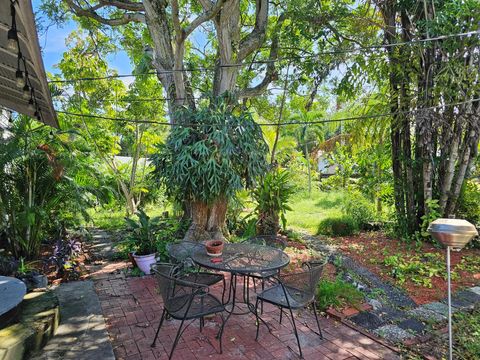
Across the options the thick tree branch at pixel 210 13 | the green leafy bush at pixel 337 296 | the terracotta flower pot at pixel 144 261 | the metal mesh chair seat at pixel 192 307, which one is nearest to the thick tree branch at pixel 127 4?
the thick tree branch at pixel 210 13

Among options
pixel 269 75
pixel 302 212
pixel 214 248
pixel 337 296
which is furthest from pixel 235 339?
pixel 302 212

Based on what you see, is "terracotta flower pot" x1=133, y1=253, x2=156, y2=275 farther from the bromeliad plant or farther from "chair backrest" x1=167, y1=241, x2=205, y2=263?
"chair backrest" x1=167, y1=241, x2=205, y2=263

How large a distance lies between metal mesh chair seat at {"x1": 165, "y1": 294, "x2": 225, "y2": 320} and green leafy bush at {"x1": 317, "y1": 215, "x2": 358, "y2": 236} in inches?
221

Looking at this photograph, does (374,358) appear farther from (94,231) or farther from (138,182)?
(138,182)

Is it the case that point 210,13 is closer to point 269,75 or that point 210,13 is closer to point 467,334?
point 269,75

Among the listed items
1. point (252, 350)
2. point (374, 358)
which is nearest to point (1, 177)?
point (252, 350)

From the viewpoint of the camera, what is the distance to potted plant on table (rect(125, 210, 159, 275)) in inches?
195

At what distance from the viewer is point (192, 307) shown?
114 inches

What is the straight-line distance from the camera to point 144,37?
27.1 feet

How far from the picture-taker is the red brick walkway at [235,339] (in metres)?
2.86

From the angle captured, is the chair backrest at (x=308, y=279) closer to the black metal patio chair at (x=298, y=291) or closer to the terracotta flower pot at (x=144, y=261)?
the black metal patio chair at (x=298, y=291)

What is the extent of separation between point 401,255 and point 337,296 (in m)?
2.48

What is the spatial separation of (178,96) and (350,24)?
3944 millimetres

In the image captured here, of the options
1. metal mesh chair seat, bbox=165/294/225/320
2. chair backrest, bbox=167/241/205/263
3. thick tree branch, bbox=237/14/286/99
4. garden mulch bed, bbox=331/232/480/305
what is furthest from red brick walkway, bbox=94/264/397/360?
thick tree branch, bbox=237/14/286/99
